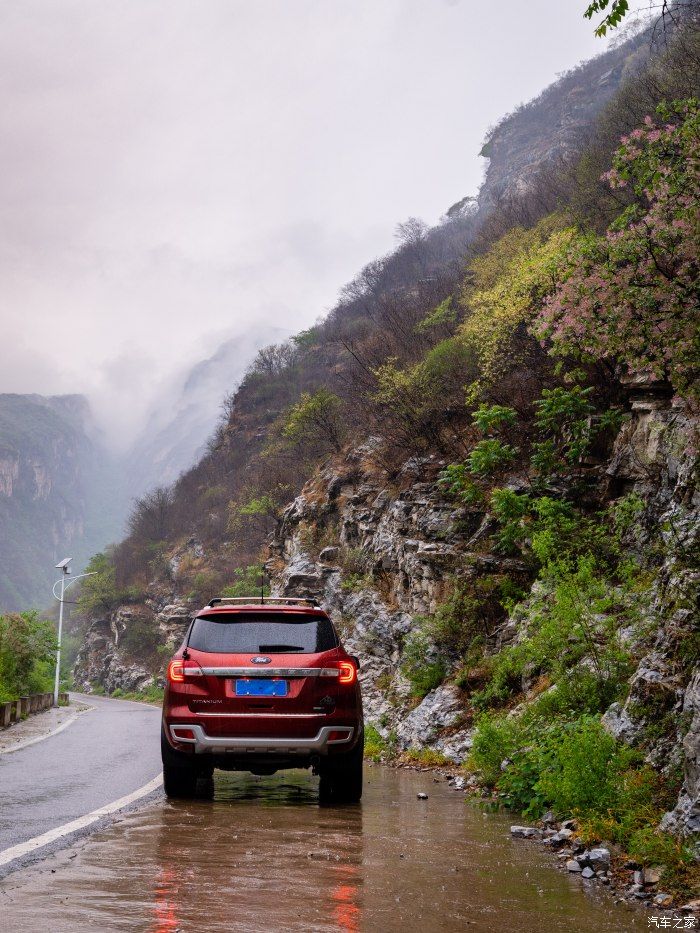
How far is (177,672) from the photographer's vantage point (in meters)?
7.63

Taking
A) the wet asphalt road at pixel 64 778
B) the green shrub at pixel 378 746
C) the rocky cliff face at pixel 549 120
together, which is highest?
the rocky cliff face at pixel 549 120

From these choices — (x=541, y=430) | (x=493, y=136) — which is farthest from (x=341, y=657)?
(x=493, y=136)

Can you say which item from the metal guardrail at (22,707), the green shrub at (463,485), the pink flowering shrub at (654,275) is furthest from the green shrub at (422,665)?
the metal guardrail at (22,707)

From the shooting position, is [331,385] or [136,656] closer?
[331,385]

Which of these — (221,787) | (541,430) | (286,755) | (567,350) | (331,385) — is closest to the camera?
(286,755)

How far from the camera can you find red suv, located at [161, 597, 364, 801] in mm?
7441

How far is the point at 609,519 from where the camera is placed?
16.3m

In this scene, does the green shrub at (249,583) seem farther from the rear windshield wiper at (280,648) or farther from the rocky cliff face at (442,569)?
the rear windshield wiper at (280,648)

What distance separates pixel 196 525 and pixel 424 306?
3304 centimetres

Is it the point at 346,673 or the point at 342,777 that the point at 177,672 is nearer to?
the point at 346,673

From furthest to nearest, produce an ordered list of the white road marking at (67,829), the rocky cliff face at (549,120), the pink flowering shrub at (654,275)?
the rocky cliff face at (549,120) → the pink flowering shrub at (654,275) → the white road marking at (67,829)

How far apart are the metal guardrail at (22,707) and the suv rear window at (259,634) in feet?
50.5

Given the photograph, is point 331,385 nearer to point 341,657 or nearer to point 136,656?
point 136,656

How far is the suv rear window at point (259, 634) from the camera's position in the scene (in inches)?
304
